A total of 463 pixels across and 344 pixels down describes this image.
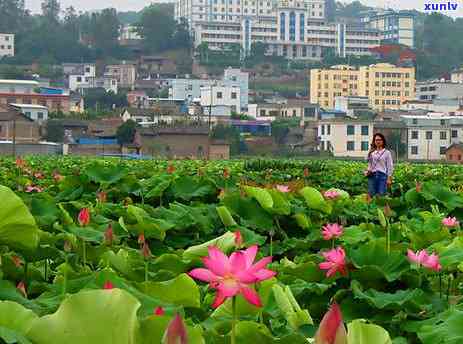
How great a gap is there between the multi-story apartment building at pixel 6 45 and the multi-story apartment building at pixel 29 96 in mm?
21663

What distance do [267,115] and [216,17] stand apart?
38773mm

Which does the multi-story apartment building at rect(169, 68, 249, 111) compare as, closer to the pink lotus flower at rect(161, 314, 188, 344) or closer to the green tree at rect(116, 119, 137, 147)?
the green tree at rect(116, 119, 137, 147)

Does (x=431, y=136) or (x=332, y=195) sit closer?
(x=332, y=195)

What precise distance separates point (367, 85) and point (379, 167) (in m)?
65.5

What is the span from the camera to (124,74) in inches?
3022

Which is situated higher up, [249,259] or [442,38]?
[442,38]

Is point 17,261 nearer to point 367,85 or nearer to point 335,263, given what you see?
point 335,263

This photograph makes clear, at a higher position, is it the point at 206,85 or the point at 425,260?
the point at 206,85

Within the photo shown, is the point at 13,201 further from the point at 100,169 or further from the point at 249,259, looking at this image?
the point at 100,169

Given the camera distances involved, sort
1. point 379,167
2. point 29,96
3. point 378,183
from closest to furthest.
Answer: point 379,167
point 378,183
point 29,96

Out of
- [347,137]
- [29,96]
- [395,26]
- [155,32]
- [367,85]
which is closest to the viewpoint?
[347,137]

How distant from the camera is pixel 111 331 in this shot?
0.93 meters

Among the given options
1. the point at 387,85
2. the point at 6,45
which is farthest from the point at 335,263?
the point at 6,45

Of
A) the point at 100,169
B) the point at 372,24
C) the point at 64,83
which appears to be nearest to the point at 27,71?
the point at 64,83
